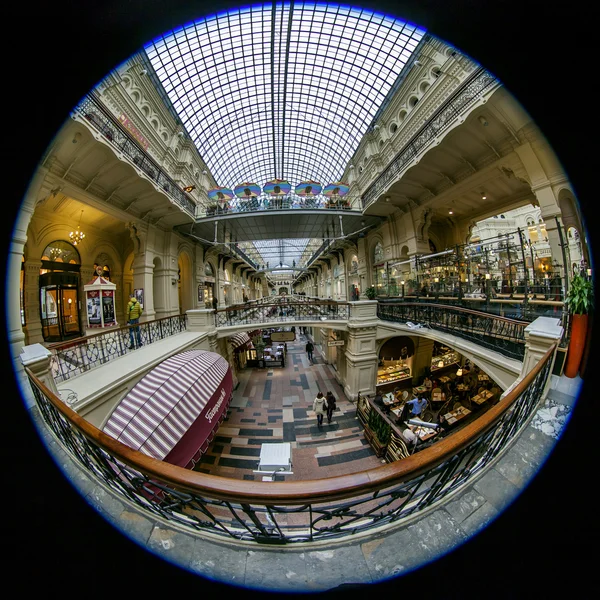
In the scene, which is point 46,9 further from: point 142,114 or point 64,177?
point 142,114

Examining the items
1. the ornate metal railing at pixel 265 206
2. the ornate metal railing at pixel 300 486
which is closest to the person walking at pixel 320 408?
the ornate metal railing at pixel 300 486

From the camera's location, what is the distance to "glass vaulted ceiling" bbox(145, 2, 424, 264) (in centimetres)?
1194

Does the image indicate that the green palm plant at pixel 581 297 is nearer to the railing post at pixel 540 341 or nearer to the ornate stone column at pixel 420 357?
the railing post at pixel 540 341

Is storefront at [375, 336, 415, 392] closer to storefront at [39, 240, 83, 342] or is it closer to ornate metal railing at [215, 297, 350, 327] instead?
ornate metal railing at [215, 297, 350, 327]

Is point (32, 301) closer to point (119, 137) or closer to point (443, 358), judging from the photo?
point (119, 137)

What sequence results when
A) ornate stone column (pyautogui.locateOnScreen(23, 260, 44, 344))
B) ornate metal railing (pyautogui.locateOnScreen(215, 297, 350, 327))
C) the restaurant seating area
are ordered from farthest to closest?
ornate metal railing (pyautogui.locateOnScreen(215, 297, 350, 327)) < ornate stone column (pyautogui.locateOnScreen(23, 260, 44, 344)) < the restaurant seating area

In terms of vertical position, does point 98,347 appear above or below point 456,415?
above

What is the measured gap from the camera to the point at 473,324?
632 cm

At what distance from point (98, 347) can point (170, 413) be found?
3.47 metres

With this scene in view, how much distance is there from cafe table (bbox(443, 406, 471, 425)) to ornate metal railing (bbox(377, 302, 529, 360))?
10.9 feet

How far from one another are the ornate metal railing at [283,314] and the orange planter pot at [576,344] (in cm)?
771

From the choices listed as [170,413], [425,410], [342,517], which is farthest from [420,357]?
[342,517]

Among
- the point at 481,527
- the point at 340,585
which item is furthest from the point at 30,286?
the point at 481,527

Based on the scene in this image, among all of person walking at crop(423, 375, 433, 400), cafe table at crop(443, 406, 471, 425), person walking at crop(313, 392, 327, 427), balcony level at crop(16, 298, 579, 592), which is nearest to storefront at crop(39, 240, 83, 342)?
balcony level at crop(16, 298, 579, 592)
